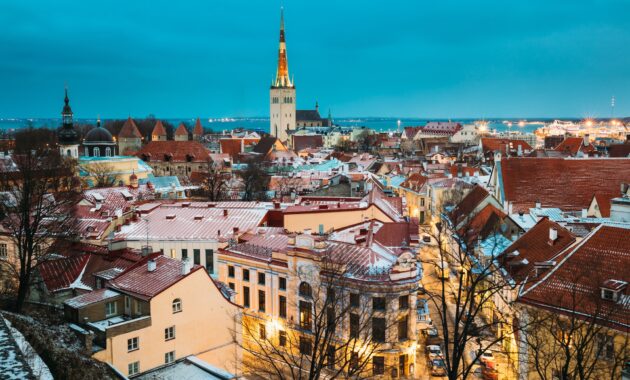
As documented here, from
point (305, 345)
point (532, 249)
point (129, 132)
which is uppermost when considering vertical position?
point (129, 132)

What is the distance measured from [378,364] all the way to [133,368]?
11091mm

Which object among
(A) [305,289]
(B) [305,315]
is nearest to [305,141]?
(A) [305,289]

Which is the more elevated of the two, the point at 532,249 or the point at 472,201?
the point at 472,201

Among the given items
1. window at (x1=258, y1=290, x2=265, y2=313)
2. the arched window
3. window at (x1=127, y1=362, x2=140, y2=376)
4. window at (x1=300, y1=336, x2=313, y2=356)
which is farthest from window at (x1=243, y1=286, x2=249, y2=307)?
window at (x1=127, y1=362, x2=140, y2=376)

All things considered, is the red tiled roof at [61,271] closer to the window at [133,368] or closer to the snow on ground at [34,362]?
the window at [133,368]

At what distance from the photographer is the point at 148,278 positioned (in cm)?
2497

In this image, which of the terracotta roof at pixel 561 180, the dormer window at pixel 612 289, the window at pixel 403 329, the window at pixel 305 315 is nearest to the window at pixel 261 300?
the window at pixel 305 315

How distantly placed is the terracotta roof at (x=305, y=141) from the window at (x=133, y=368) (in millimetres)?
136318

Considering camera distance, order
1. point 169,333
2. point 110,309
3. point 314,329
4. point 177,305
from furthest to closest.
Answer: point 314,329, point 177,305, point 169,333, point 110,309

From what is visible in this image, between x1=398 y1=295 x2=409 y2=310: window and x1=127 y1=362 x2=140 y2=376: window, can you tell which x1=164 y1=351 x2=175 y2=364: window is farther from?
x1=398 y1=295 x2=409 y2=310: window

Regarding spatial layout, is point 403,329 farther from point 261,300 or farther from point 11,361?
point 11,361

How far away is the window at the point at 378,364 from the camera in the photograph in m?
27.4

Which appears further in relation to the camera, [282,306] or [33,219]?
[282,306]

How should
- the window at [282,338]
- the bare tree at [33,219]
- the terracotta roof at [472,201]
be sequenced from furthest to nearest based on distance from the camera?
1. the terracotta roof at [472,201]
2. the window at [282,338]
3. the bare tree at [33,219]
